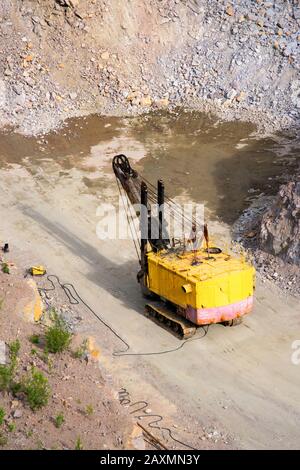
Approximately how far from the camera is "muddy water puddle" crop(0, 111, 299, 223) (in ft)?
94.5

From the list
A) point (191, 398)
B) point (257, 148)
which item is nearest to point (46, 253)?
point (191, 398)

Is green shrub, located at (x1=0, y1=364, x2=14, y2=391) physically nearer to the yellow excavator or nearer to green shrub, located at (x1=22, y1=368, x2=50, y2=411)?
green shrub, located at (x1=22, y1=368, x2=50, y2=411)

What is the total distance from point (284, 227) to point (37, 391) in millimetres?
10265

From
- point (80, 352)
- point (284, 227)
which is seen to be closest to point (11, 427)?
point (80, 352)

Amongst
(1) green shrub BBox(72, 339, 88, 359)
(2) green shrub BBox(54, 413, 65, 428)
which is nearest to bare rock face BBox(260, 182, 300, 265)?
(1) green shrub BBox(72, 339, 88, 359)

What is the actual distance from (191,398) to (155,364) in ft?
5.31

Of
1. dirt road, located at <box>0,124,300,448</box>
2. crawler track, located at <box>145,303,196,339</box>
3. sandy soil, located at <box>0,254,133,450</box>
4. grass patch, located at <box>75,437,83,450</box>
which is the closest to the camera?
grass patch, located at <box>75,437,83,450</box>

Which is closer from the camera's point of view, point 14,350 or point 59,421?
point 59,421

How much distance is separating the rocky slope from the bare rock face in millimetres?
9521

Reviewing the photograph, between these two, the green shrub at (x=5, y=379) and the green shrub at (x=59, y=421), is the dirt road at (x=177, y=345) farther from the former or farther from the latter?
the green shrub at (x=5, y=379)

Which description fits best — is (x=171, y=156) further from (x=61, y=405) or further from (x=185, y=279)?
(x=61, y=405)

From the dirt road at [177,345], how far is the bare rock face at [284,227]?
4.08 ft

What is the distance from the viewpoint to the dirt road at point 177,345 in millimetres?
17578

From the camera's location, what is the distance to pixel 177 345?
66.8ft
